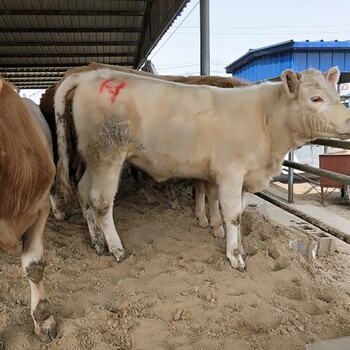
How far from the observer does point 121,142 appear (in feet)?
12.2

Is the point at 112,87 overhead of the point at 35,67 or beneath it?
beneath

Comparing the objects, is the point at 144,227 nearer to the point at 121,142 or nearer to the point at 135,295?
the point at 121,142

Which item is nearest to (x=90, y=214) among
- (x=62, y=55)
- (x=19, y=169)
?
(x=19, y=169)

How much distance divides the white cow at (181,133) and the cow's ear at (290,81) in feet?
0.13

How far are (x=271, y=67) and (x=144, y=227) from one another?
9.19 metres

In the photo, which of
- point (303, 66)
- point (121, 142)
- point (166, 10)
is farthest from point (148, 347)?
point (303, 66)

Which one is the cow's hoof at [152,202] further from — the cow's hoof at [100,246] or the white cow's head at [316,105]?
the white cow's head at [316,105]

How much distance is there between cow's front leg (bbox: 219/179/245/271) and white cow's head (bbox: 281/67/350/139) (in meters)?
0.77

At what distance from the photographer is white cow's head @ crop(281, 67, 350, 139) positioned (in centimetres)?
332

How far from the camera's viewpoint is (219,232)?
441 cm

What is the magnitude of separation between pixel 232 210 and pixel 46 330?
6.21 ft

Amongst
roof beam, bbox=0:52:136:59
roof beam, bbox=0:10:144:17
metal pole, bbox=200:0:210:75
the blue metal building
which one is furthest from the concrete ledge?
roof beam, bbox=0:52:136:59

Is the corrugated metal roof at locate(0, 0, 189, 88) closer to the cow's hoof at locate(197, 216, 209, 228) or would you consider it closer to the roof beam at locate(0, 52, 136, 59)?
the roof beam at locate(0, 52, 136, 59)

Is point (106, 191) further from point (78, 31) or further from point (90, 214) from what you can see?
point (78, 31)
